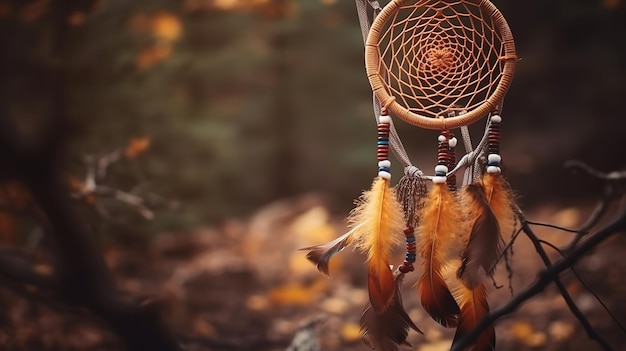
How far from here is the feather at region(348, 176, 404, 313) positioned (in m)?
1.24

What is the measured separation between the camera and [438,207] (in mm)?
1226

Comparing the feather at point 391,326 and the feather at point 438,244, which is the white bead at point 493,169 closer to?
the feather at point 438,244

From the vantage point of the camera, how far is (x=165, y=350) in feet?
5.04

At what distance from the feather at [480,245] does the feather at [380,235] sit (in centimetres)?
14

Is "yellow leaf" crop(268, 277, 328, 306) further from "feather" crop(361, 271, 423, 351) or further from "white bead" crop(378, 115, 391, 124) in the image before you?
"white bead" crop(378, 115, 391, 124)

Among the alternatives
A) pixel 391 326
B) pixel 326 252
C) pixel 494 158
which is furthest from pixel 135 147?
pixel 494 158

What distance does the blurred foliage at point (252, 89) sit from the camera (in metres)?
2.55

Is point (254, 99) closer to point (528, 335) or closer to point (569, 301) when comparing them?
point (528, 335)

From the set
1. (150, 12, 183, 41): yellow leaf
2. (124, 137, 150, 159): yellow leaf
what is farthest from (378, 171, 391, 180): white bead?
(150, 12, 183, 41): yellow leaf

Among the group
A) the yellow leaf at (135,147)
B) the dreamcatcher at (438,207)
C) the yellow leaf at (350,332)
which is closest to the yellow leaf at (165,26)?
the yellow leaf at (135,147)

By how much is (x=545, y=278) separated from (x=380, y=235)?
0.32m

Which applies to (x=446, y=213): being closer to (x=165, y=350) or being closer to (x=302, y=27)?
(x=165, y=350)

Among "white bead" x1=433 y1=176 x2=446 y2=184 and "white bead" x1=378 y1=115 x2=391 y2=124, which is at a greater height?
"white bead" x1=378 y1=115 x2=391 y2=124

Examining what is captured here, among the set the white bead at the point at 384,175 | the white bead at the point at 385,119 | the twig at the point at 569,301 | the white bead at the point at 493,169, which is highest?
the white bead at the point at 385,119
